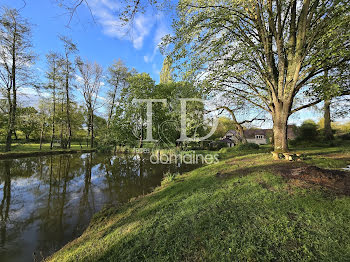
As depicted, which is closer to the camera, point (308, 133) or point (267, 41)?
point (267, 41)

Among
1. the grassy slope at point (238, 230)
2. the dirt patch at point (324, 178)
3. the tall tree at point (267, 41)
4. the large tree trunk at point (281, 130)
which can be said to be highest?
the tall tree at point (267, 41)

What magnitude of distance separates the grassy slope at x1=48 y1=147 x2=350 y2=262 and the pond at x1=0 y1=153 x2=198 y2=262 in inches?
36.1

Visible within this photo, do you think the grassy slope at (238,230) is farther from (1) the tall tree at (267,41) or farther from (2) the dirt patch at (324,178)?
(1) the tall tree at (267,41)

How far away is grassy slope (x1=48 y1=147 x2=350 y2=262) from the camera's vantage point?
1.95 metres

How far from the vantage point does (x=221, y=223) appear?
2607 millimetres

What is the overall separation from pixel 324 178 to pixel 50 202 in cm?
830

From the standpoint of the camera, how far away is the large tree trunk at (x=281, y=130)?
642cm

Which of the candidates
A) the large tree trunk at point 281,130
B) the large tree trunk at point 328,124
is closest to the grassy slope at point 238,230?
the large tree trunk at point 281,130

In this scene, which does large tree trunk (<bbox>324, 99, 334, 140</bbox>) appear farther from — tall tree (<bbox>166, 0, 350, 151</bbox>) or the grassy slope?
the grassy slope

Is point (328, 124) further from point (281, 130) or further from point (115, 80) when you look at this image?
point (115, 80)

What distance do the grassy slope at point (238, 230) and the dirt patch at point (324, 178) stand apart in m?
0.38

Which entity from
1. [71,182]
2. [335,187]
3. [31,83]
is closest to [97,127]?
[31,83]

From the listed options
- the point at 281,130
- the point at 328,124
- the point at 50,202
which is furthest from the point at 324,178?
the point at 328,124

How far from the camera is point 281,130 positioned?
6.57 metres
